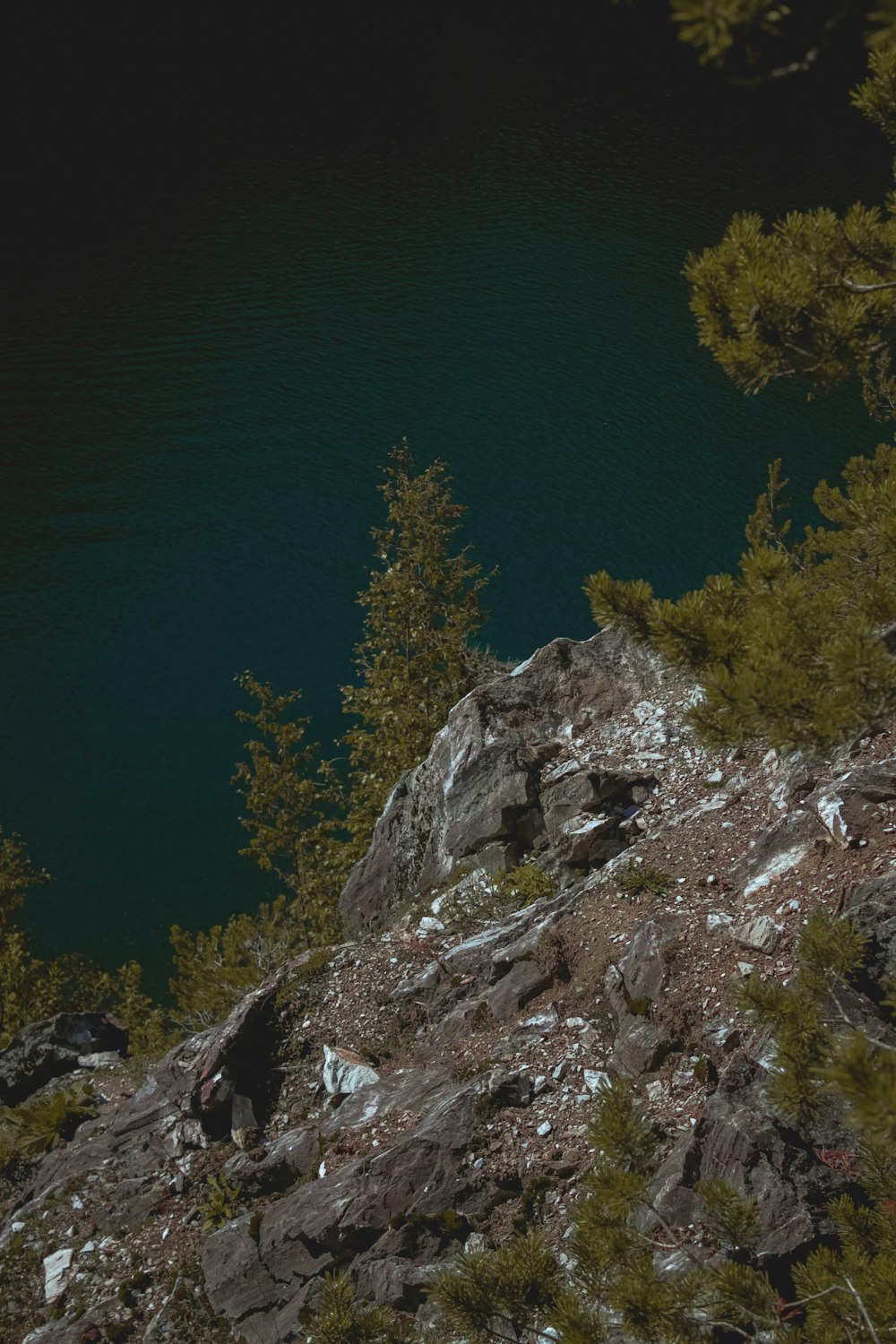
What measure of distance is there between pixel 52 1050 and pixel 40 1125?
438cm

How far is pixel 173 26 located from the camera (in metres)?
90.3

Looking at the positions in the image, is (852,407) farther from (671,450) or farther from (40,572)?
(40,572)

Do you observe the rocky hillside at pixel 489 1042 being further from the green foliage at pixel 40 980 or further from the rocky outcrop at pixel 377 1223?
the green foliage at pixel 40 980

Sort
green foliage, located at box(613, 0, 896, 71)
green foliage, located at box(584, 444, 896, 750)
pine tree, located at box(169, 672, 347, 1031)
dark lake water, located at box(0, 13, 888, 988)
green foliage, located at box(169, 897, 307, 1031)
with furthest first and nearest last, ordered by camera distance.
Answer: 1. dark lake water, located at box(0, 13, 888, 988)
2. pine tree, located at box(169, 672, 347, 1031)
3. green foliage, located at box(169, 897, 307, 1031)
4. green foliage, located at box(584, 444, 896, 750)
5. green foliage, located at box(613, 0, 896, 71)

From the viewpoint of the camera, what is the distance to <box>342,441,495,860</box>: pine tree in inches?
1035

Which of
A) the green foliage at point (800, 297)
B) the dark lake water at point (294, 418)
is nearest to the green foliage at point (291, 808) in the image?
the dark lake water at point (294, 418)

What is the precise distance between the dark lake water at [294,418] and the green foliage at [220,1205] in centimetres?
2284

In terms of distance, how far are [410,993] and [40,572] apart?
1471 inches

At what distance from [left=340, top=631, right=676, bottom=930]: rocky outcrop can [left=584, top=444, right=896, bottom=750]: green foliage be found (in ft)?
27.3

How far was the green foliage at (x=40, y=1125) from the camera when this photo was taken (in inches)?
720

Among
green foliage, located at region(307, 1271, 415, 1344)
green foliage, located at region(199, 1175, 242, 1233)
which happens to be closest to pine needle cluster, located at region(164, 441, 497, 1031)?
green foliage, located at region(199, 1175, 242, 1233)

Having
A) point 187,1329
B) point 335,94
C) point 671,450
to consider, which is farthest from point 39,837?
point 335,94

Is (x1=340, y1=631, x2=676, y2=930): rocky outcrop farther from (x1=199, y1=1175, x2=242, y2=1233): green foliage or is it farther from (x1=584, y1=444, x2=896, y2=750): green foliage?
(x1=584, y1=444, x2=896, y2=750): green foliage

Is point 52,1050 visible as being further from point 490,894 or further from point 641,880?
point 641,880
